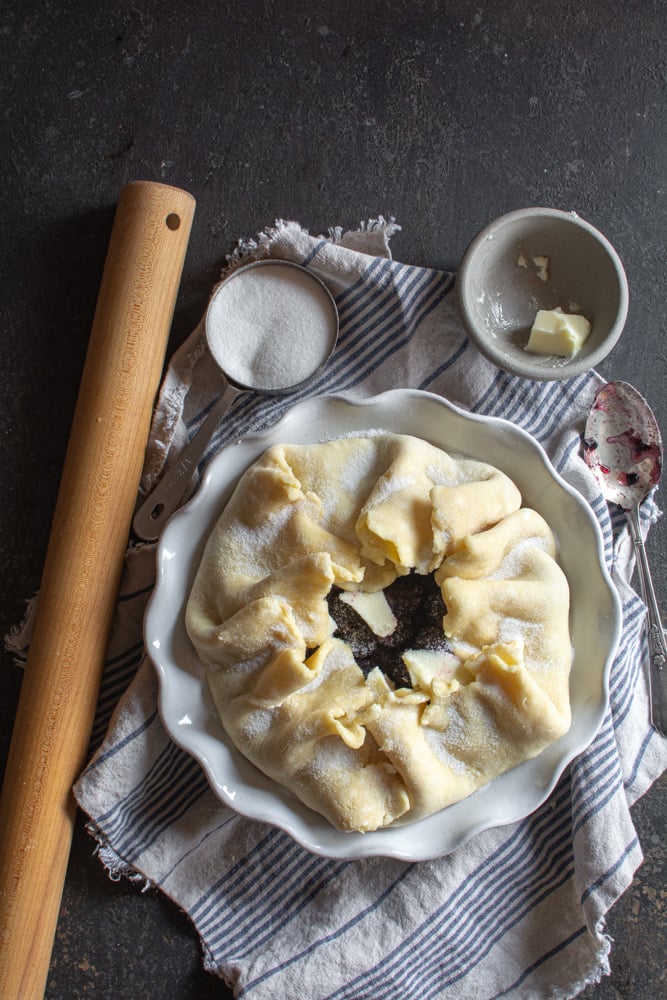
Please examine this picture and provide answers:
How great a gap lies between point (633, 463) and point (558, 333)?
33 centimetres

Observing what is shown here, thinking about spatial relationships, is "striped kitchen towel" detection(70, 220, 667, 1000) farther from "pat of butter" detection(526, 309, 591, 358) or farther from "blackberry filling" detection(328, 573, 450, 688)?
"blackberry filling" detection(328, 573, 450, 688)

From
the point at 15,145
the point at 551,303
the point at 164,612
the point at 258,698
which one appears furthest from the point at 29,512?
the point at 551,303

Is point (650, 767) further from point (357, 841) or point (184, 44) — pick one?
point (184, 44)

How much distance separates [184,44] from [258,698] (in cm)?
143

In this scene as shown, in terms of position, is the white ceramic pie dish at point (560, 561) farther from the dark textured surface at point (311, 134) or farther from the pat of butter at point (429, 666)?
the dark textured surface at point (311, 134)

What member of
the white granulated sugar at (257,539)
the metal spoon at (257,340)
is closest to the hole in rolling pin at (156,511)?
the metal spoon at (257,340)

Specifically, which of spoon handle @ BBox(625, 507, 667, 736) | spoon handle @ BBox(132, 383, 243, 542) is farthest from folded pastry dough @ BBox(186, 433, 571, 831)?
spoon handle @ BBox(625, 507, 667, 736)

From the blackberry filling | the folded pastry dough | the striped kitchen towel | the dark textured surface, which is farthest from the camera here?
the dark textured surface

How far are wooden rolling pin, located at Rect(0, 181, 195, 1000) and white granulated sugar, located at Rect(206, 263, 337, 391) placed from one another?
129 millimetres

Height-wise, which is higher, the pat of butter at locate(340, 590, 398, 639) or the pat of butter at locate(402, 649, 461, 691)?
the pat of butter at locate(340, 590, 398, 639)

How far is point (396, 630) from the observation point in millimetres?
1551

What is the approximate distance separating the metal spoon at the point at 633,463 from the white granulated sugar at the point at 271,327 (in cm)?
60

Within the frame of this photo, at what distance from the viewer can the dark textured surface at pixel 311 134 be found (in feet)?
6.03

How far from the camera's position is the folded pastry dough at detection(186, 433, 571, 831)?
4.71 ft
